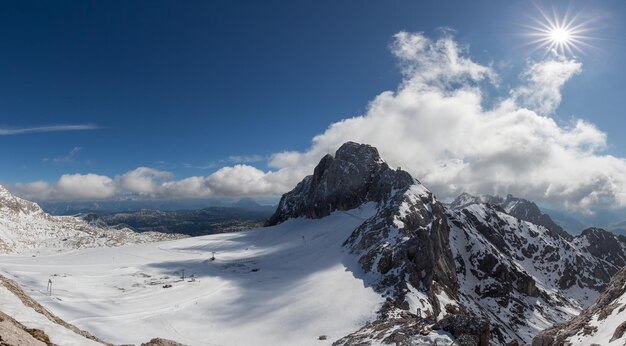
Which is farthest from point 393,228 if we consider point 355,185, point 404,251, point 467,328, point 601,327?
point 601,327

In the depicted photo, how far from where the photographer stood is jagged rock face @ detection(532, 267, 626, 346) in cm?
1950

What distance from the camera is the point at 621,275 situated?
2731 cm

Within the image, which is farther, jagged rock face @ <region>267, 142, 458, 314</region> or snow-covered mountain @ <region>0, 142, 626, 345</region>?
jagged rock face @ <region>267, 142, 458, 314</region>

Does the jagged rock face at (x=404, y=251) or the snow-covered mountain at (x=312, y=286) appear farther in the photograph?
the jagged rock face at (x=404, y=251)

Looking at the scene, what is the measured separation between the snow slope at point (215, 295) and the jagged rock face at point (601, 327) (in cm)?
3598

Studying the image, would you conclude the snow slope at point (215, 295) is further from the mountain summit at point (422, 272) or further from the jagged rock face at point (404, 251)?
the mountain summit at point (422, 272)

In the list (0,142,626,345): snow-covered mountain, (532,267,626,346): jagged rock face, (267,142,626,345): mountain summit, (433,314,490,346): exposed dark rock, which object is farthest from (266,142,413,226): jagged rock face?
(532,267,626,346): jagged rock face

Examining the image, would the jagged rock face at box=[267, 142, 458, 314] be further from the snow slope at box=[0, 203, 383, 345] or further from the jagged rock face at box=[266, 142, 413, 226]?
the snow slope at box=[0, 203, 383, 345]

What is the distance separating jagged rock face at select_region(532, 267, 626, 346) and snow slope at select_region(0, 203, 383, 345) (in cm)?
3598

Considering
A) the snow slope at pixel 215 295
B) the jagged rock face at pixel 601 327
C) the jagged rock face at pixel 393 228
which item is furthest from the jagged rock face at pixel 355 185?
the jagged rock face at pixel 601 327

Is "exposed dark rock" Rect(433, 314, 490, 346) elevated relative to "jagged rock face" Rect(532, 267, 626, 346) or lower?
lower

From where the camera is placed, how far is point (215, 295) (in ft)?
269

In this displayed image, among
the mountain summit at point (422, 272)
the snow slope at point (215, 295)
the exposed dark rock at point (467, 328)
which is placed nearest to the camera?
the exposed dark rock at point (467, 328)

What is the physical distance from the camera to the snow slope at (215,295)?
5750 centimetres
